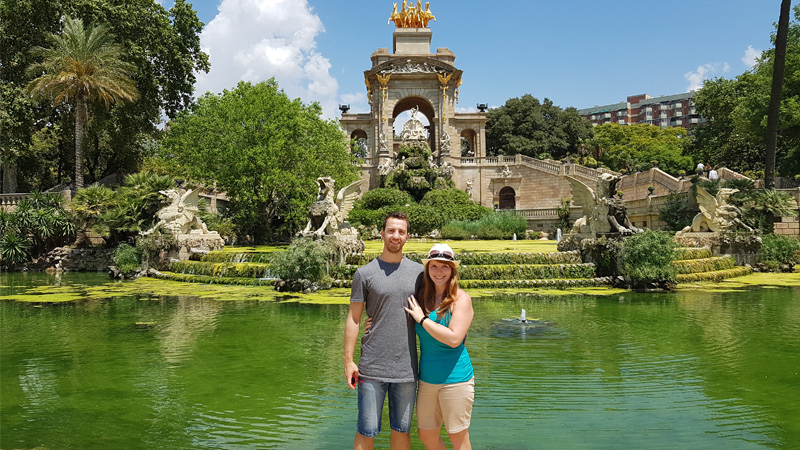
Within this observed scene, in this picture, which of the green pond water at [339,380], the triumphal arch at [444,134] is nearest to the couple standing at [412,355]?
the green pond water at [339,380]

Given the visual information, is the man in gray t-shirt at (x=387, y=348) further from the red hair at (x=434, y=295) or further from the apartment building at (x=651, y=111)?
the apartment building at (x=651, y=111)

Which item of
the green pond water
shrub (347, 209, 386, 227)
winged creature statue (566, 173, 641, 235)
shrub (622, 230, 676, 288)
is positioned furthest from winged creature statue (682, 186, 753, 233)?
shrub (347, 209, 386, 227)

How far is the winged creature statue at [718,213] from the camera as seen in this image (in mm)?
19188

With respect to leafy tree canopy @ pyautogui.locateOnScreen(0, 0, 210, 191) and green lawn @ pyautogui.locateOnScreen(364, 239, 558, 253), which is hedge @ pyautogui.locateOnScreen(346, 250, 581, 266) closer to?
green lawn @ pyautogui.locateOnScreen(364, 239, 558, 253)

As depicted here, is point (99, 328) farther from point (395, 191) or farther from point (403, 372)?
point (395, 191)

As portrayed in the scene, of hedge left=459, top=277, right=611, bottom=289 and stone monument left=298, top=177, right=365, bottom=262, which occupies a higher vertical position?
stone monument left=298, top=177, right=365, bottom=262

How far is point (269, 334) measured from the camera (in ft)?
30.3

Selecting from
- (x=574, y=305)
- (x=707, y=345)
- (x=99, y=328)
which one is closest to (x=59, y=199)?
(x=99, y=328)

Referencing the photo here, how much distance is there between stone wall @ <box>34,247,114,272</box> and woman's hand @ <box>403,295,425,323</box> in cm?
2232

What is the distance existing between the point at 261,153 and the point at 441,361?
72.5ft

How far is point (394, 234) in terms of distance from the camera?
3.65 metres

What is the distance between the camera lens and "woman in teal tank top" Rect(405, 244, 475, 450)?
11.4ft

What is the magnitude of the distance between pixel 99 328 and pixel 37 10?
2438 cm

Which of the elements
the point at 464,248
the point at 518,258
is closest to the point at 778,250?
the point at 518,258
